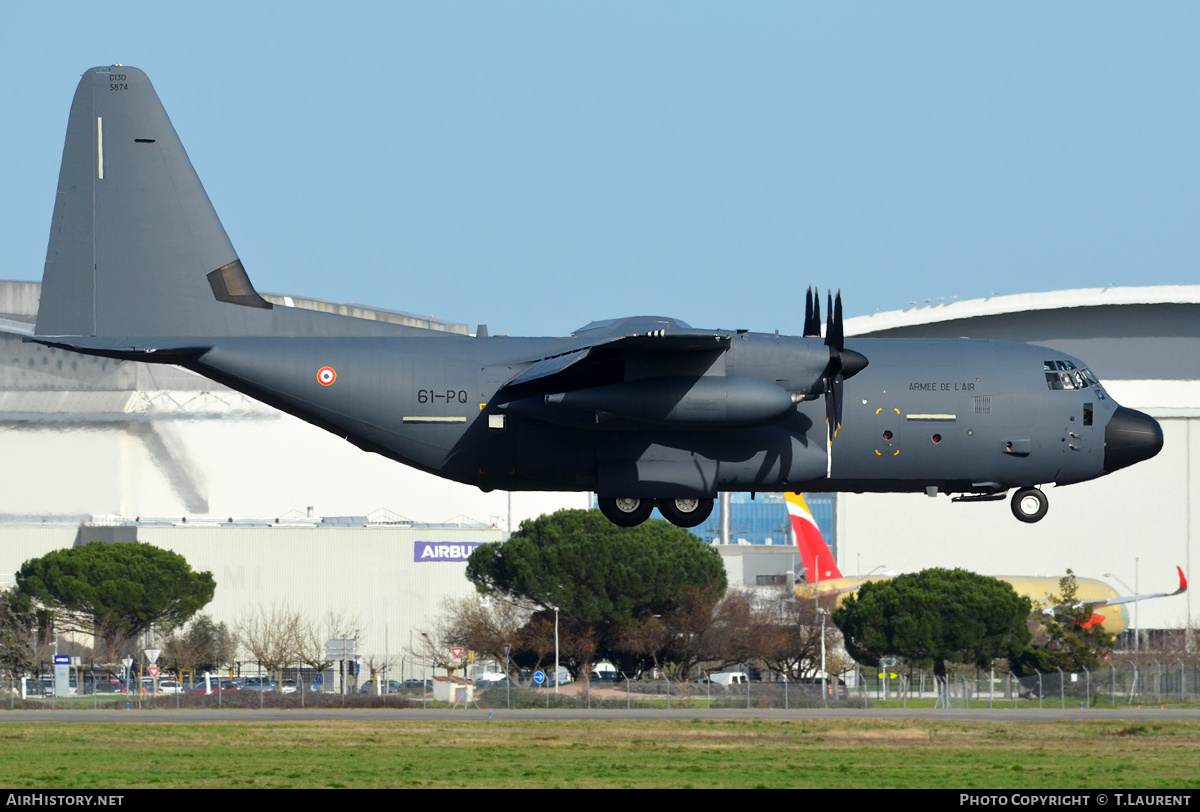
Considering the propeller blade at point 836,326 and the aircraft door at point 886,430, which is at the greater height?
the propeller blade at point 836,326

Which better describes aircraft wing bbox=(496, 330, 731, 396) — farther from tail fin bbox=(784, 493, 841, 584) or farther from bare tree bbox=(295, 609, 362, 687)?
tail fin bbox=(784, 493, 841, 584)

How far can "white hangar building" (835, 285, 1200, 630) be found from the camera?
9862 cm

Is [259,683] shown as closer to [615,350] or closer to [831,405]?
[615,350]

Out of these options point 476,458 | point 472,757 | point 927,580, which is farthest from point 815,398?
point 927,580

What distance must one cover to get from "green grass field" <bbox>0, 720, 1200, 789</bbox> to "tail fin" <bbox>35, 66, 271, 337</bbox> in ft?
32.8

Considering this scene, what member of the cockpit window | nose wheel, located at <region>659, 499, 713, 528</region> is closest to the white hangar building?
the cockpit window

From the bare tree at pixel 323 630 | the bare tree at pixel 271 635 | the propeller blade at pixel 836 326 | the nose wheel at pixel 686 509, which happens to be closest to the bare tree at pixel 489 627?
the bare tree at pixel 323 630

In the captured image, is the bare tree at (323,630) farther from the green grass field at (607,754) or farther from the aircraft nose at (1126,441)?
the aircraft nose at (1126,441)

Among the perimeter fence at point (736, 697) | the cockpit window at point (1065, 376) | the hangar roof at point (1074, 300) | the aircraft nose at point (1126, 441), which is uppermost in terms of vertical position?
the hangar roof at point (1074, 300)

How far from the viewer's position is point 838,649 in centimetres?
8562

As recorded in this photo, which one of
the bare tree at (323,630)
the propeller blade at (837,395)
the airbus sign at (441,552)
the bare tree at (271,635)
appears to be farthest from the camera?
the airbus sign at (441,552)

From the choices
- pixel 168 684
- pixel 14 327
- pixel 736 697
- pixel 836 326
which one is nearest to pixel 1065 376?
pixel 836 326

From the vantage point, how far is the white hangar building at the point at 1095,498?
98.6 metres

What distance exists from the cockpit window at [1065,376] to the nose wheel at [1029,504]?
2.40 metres
